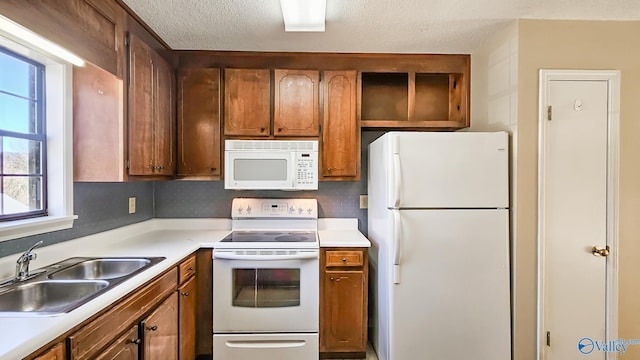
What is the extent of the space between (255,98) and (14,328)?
1942mm

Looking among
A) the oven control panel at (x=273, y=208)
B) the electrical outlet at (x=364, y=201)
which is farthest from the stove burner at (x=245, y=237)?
the electrical outlet at (x=364, y=201)

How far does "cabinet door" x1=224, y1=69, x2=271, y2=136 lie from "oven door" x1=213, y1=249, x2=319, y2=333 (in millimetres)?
976

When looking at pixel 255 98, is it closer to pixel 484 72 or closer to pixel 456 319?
pixel 484 72

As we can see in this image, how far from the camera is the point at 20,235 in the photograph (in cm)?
147

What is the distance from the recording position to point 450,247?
196 centimetres

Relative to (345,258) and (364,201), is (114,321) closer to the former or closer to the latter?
(345,258)

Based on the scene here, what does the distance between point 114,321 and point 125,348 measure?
0.17 meters

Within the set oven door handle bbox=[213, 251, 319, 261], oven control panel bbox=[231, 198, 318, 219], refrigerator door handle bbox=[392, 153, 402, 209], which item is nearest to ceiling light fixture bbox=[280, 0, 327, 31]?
refrigerator door handle bbox=[392, 153, 402, 209]

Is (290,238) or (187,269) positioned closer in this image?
(187,269)

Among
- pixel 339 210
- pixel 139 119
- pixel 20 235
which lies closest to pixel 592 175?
pixel 339 210

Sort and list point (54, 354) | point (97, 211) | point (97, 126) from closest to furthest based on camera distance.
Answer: point (54, 354) → point (97, 126) → point (97, 211)

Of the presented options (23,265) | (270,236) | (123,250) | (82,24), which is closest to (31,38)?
(82,24)

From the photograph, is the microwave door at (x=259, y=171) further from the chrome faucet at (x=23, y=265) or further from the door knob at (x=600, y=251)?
the door knob at (x=600, y=251)

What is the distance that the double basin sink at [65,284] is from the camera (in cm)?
129
